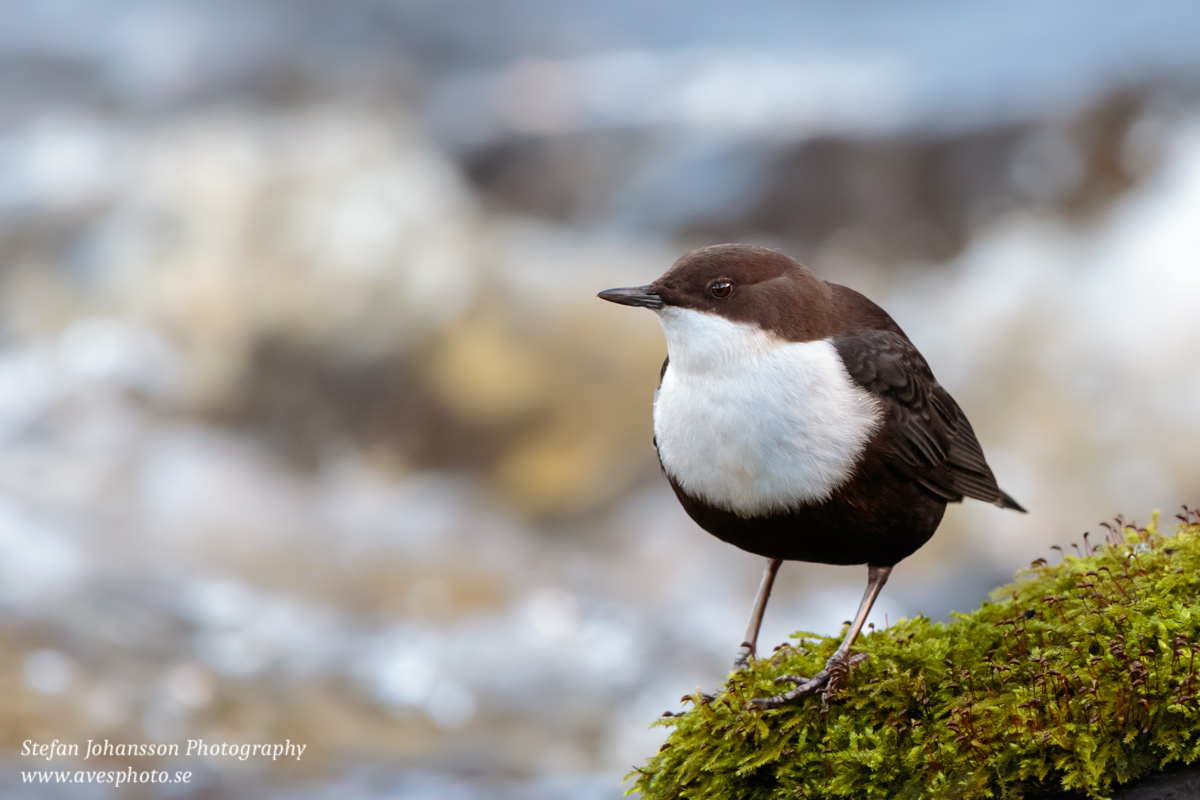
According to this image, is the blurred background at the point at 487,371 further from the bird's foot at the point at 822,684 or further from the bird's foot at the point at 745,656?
the bird's foot at the point at 822,684

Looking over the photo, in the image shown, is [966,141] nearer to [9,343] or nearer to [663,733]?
[663,733]

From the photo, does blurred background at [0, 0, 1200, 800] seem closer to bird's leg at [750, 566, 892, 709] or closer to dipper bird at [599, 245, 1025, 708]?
bird's leg at [750, 566, 892, 709]

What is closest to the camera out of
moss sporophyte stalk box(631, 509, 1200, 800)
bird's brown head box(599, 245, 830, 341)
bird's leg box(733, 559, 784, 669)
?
moss sporophyte stalk box(631, 509, 1200, 800)

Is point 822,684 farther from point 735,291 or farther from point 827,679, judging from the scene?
point 735,291

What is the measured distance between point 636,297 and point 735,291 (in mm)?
279

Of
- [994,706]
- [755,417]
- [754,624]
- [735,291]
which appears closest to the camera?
[994,706]

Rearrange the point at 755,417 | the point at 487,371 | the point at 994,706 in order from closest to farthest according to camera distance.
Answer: the point at 994,706
the point at 755,417
the point at 487,371

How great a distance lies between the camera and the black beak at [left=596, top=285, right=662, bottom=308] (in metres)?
2.92

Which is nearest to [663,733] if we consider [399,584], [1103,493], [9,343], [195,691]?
[399,584]

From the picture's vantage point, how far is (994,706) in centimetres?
263

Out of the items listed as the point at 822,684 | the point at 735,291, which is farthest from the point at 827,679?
the point at 735,291

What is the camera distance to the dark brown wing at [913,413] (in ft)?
10.1

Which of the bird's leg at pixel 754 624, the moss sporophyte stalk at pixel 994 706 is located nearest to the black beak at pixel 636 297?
the bird's leg at pixel 754 624

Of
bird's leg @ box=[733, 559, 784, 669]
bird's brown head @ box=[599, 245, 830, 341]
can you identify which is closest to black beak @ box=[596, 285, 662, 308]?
bird's brown head @ box=[599, 245, 830, 341]
